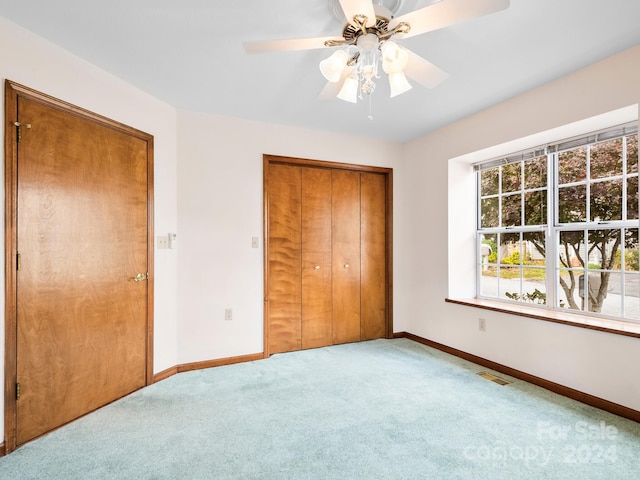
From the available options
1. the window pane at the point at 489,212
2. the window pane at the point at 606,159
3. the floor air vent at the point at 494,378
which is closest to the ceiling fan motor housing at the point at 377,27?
the window pane at the point at 606,159

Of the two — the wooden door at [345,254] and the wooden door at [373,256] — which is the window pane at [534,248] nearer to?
the wooden door at [373,256]

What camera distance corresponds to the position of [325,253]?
12.1 ft

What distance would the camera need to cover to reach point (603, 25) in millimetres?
1835

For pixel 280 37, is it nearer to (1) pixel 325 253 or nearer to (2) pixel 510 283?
(1) pixel 325 253

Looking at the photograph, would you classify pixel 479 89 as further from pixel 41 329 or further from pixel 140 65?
pixel 41 329

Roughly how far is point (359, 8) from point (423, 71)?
0.57 metres

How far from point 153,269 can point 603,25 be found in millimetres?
3423

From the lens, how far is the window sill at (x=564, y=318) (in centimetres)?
217

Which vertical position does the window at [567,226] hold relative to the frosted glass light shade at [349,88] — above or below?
below

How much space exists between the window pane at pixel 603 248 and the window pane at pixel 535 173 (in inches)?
23.4

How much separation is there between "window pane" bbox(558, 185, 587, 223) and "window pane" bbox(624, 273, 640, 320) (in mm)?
522

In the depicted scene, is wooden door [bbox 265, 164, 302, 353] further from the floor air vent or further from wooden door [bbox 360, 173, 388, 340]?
the floor air vent

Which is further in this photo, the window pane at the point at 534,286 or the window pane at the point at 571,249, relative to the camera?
the window pane at the point at 534,286

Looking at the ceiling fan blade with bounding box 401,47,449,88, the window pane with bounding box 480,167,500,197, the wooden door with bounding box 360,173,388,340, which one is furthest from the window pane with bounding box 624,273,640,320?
the wooden door with bounding box 360,173,388,340
